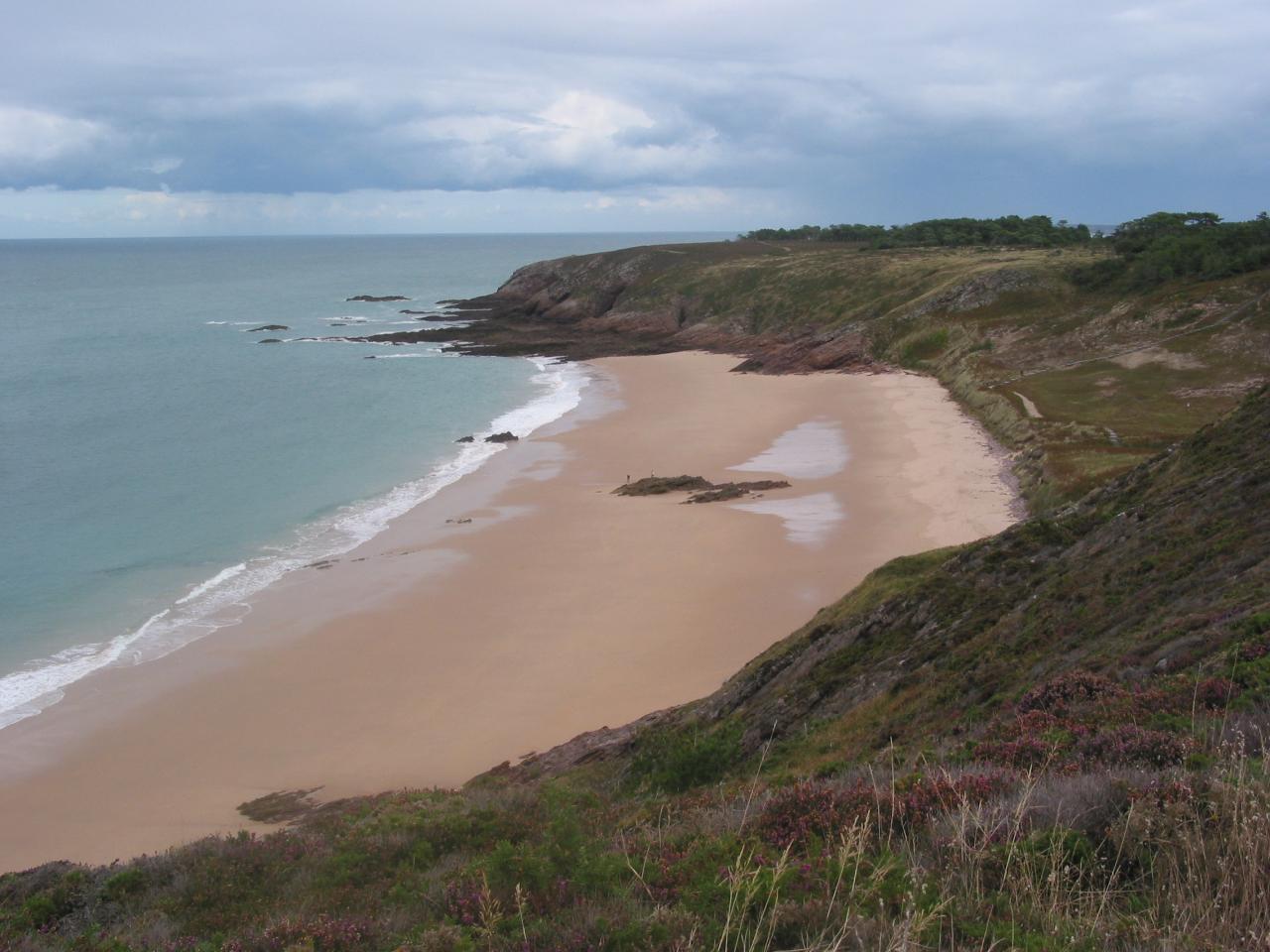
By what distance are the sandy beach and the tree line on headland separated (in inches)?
1077

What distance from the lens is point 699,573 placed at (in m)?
22.9

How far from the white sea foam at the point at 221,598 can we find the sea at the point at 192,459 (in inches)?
2.6

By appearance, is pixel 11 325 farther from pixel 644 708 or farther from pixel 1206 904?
pixel 1206 904

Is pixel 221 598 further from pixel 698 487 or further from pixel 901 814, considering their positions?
pixel 901 814

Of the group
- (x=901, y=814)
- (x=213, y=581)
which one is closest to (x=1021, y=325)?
(x=213, y=581)

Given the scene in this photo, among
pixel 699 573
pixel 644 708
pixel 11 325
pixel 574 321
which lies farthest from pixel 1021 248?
pixel 11 325

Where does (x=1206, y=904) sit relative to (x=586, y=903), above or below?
above

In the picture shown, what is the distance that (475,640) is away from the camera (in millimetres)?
19547

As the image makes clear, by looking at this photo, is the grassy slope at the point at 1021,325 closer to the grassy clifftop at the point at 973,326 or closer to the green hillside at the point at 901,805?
the grassy clifftop at the point at 973,326

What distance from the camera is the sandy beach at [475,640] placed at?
1470cm

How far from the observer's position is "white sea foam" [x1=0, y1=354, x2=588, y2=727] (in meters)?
18.4

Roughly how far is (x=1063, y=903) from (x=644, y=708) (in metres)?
12.1

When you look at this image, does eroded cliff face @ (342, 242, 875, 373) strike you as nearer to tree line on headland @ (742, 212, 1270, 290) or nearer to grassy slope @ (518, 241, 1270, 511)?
grassy slope @ (518, 241, 1270, 511)

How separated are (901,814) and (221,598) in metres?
20.8
